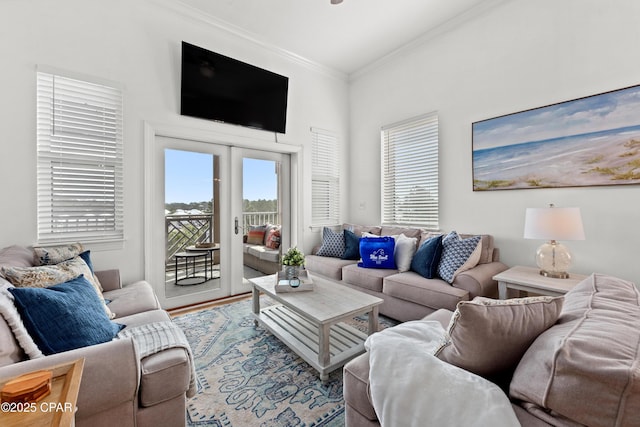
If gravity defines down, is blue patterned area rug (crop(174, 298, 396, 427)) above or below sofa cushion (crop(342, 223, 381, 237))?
below

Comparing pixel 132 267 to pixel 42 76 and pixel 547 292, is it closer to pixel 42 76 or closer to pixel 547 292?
pixel 42 76

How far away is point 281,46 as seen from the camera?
3746 millimetres

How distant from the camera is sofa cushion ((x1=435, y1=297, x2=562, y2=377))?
0.92m

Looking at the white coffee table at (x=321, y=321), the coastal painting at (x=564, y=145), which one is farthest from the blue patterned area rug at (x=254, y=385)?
the coastal painting at (x=564, y=145)

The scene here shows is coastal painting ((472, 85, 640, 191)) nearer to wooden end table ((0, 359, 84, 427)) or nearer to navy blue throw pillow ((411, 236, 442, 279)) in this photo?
navy blue throw pillow ((411, 236, 442, 279))

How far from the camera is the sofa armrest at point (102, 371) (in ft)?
3.44

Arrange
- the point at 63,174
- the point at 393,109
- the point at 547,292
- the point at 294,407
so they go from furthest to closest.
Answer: the point at 393,109, the point at 63,174, the point at 547,292, the point at 294,407

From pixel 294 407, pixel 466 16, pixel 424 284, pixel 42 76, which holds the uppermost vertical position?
pixel 466 16

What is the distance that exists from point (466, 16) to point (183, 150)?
12.1ft

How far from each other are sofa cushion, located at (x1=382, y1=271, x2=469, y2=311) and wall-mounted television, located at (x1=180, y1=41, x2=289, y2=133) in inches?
100

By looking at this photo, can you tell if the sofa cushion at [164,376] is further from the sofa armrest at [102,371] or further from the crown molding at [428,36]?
the crown molding at [428,36]

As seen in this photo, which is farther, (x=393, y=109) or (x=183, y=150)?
(x=393, y=109)

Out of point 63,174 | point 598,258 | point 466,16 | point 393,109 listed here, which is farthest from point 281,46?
point 598,258

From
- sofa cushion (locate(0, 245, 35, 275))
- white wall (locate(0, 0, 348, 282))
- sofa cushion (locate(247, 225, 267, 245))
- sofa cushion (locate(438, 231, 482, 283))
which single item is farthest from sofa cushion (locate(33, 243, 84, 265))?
sofa cushion (locate(438, 231, 482, 283))
